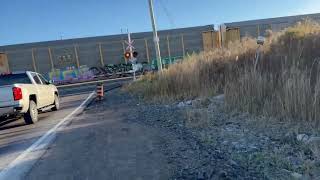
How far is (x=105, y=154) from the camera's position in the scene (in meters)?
8.30

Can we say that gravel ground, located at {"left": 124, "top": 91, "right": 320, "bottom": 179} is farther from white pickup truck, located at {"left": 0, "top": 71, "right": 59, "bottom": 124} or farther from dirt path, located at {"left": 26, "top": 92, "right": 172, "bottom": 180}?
white pickup truck, located at {"left": 0, "top": 71, "right": 59, "bottom": 124}

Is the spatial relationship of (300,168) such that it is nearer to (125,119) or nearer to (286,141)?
(286,141)

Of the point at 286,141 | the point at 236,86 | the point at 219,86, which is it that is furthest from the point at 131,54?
the point at 286,141

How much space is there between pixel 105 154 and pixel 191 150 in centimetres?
153

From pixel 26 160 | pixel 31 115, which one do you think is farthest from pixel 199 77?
pixel 26 160

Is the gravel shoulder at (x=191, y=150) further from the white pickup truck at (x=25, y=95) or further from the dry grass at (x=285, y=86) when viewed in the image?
the white pickup truck at (x=25, y=95)

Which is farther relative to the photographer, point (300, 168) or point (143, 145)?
point (143, 145)

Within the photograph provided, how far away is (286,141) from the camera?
25.1 feet

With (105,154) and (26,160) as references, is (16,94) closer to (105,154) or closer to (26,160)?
(26,160)

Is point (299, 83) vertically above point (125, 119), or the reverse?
point (299, 83)

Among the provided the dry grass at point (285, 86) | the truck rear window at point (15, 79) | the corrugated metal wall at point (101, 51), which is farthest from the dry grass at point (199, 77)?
the corrugated metal wall at point (101, 51)

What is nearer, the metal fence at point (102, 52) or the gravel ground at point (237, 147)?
the gravel ground at point (237, 147)

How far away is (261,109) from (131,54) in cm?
2194

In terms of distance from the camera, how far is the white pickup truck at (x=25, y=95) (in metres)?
14.2
